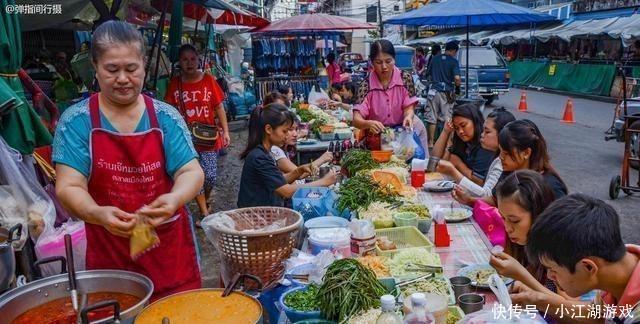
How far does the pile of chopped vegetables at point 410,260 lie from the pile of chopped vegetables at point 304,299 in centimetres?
48

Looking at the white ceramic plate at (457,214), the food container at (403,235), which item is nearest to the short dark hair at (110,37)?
the food container at (403,235)

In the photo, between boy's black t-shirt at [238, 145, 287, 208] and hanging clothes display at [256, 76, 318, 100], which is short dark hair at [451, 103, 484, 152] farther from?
hanging clothes display at [256, 76, 318, 100]

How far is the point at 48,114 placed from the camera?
14.8 feet

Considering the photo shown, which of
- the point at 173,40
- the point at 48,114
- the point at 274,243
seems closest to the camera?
the point at 274,243

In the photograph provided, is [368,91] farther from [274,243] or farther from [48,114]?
[274,243]

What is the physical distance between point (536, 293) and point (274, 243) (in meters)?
1.21

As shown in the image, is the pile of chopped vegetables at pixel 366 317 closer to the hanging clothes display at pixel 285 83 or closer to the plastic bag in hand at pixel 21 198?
the plastic bag in hand at pixel 21 198

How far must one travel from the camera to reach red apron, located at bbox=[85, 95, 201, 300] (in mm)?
2148

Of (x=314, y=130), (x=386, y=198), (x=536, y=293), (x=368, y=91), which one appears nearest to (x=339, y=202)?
(x=386, y=198)

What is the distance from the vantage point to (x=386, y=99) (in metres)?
5.38

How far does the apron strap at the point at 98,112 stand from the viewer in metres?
2.13

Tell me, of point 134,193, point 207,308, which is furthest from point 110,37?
point 207,308

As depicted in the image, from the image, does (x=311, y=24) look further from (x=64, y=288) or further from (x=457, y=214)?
(x=64, y=288)

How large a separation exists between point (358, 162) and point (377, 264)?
2.09 metres
